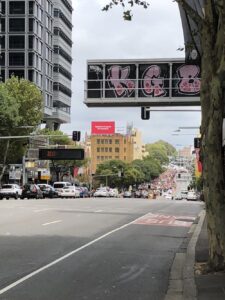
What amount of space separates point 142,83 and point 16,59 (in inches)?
3100

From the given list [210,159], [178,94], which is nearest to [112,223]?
[178,94]

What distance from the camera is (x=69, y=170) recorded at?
347 feet

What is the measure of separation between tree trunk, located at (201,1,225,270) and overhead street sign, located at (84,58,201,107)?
21.3 metres

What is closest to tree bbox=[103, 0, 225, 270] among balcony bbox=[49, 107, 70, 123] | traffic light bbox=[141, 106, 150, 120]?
traffic light bbox=[141, 106, 150, 120]

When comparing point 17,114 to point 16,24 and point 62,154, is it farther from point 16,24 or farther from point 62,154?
point 16,24

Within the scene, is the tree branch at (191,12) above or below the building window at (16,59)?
below

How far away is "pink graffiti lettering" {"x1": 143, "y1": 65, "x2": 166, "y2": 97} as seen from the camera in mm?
32156

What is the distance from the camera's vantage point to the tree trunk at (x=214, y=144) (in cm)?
990

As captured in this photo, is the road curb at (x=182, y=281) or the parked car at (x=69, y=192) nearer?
the road curb at (x=182, y=281)

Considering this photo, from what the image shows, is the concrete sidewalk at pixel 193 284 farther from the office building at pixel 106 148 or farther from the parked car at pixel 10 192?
the office building at pixel 106 148

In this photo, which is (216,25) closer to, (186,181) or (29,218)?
(29,218)

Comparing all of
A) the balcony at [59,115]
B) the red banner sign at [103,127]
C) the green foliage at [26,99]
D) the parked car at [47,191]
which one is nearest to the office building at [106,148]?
the balcony at [59,115]

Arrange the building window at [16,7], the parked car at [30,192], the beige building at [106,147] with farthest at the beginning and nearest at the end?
the beige building at [106,147] → the building window at [16,7] → the parked car at [30,192]

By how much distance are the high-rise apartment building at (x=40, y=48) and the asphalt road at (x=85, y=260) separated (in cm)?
8728
